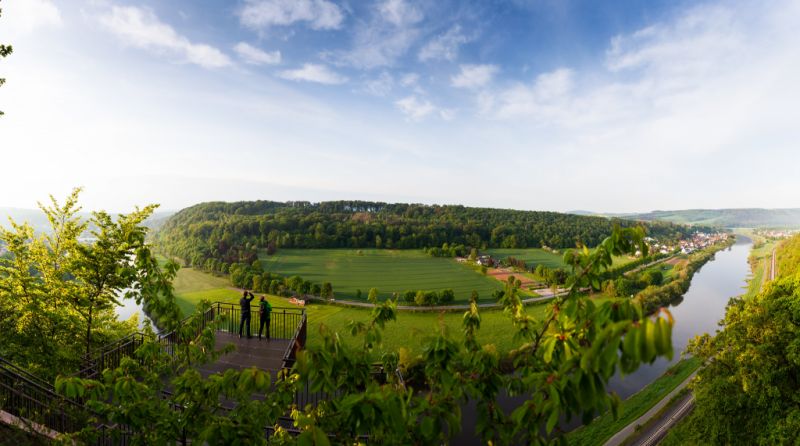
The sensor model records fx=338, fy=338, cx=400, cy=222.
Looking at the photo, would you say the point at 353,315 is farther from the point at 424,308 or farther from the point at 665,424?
the point at 665,424

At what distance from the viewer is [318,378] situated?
2674 millimetres

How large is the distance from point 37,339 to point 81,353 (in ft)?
7.45

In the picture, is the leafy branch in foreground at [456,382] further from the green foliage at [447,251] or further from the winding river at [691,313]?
the green foliage at [447,251]

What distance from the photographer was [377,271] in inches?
2623

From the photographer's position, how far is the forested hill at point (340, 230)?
77.0m

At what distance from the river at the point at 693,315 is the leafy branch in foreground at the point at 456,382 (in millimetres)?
6305

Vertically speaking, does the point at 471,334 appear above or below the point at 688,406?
above

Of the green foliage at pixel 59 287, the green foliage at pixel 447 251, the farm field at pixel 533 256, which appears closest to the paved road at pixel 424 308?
the farm field at pixel 533 256

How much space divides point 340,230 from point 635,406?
67.8 metres

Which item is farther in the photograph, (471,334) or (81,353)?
(81,353)

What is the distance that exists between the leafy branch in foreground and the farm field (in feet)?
251

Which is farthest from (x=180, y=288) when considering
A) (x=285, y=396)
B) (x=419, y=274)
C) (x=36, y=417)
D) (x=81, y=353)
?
(x=285, y=396)

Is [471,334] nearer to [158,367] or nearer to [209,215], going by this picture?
[158,367]

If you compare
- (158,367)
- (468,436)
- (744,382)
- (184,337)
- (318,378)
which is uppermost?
(318,378)
